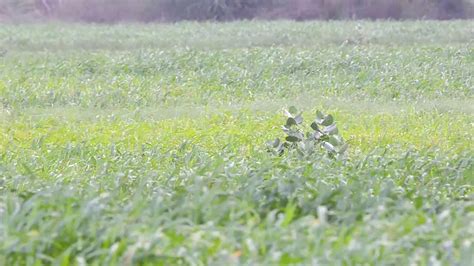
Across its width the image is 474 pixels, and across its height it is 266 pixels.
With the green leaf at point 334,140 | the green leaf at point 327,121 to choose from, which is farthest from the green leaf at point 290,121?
the green leaf at point 334,140

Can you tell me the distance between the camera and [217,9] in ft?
134

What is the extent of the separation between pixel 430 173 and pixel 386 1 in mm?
35110

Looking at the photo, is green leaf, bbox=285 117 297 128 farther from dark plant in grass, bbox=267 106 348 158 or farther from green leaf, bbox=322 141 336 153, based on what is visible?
green leaf, bbox=322 141 336 153

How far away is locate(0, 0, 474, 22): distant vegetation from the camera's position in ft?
133

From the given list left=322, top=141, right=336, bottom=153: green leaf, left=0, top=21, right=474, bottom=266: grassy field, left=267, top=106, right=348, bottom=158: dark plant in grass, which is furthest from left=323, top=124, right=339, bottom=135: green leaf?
left=0, top=21, right=474, bottom=266: grassy field

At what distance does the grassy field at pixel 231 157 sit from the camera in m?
3.70

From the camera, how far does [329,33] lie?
93.4 ft

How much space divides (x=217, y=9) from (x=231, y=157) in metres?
33.8

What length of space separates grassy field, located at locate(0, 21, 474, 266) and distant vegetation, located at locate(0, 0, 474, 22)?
46.9 feet

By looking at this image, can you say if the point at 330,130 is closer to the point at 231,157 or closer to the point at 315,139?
the point at 315,139

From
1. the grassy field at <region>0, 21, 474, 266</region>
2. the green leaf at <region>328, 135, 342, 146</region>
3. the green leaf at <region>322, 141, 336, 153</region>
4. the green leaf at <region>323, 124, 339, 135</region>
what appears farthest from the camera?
the green leaf at <region>323, 124, 339, 135</region>

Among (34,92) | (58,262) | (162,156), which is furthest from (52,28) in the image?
(58,262)

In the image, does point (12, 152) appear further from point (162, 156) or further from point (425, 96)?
point (425, 96)

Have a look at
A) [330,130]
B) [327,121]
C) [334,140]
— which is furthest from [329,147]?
[327,121]
